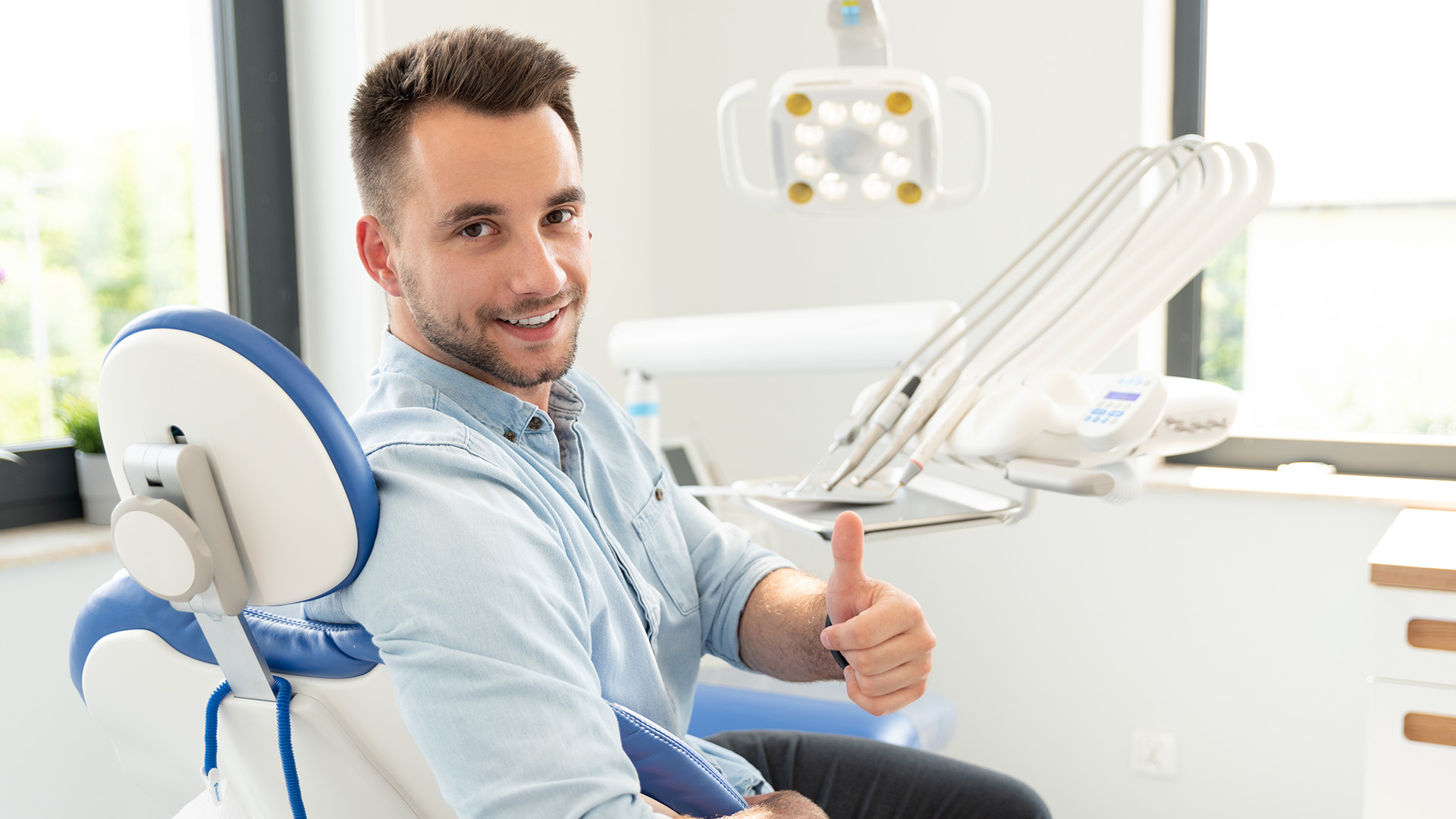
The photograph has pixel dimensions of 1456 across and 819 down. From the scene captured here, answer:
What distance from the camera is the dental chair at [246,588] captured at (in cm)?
64

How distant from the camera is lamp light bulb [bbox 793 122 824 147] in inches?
43.6

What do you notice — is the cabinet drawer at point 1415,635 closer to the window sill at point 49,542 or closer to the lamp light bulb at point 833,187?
the lamp light bulb at point 833,187

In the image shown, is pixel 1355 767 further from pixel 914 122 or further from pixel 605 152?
pixel 605 152

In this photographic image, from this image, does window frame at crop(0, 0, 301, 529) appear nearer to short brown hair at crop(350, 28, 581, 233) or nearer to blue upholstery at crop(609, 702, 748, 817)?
short brown hair at crop(350, 28, 581, 233)

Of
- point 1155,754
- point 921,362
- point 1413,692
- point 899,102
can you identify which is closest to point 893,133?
point 899,102

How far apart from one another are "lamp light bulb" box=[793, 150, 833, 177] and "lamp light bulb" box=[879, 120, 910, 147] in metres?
0.07

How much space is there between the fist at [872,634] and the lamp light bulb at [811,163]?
0.43 meters

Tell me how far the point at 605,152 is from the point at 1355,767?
1.84 m

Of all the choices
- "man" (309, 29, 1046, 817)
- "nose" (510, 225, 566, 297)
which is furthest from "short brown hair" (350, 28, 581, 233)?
"nose" (510, 225, 566, 297)

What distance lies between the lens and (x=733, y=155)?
51.1 inches

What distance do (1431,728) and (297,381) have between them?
1368 mm

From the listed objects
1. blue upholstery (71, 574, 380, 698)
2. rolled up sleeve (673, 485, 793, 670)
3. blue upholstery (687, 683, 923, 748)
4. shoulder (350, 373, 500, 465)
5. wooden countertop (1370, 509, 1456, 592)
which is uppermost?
shoulder (350, 373, 500, 465)

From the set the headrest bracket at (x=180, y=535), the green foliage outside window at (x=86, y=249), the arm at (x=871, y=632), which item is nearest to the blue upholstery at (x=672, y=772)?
the arm at (x=871, y=632)

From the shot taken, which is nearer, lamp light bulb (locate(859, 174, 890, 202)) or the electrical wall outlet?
lamp light bulb (locate(859, 174, 890, 202))
